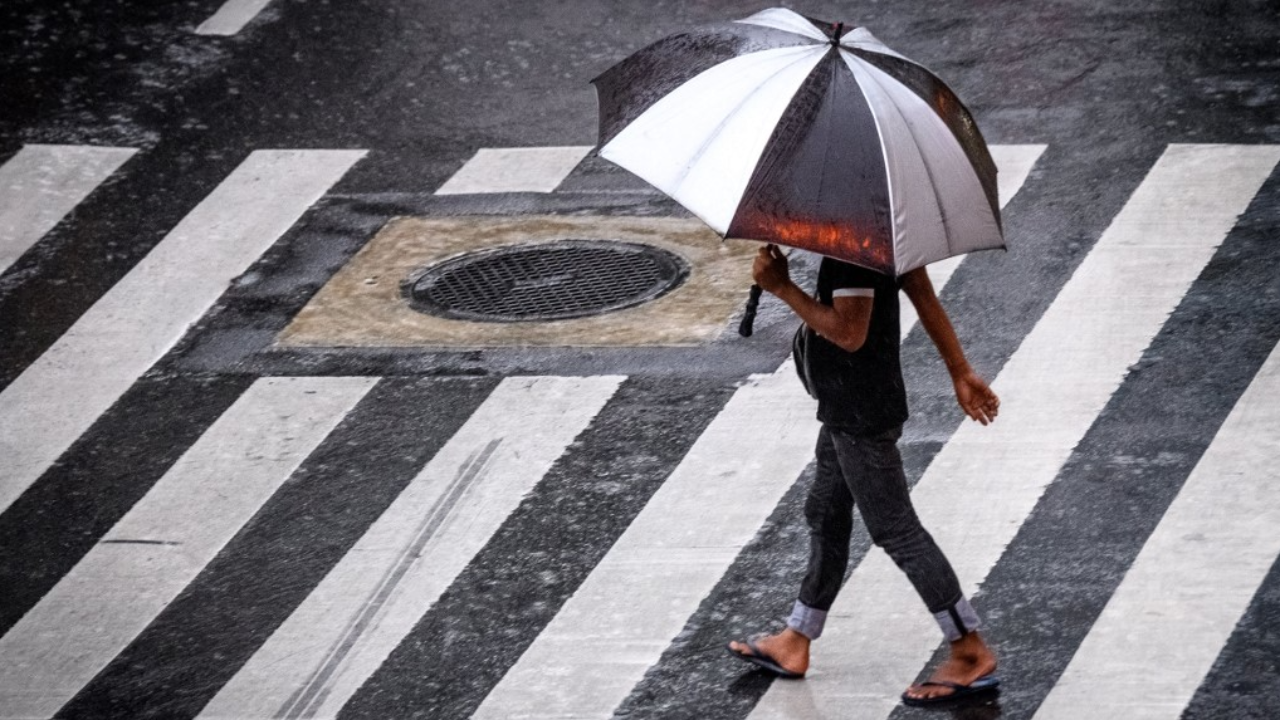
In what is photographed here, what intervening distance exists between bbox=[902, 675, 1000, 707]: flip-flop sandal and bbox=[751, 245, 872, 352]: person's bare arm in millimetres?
1125

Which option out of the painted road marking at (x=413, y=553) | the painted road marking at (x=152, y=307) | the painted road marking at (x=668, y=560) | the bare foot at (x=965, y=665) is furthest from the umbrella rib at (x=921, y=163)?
the painted road marking at (x=152, y=307)

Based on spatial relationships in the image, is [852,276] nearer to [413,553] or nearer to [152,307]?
[413,553]

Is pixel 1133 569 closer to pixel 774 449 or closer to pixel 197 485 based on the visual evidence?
pixel 774 449

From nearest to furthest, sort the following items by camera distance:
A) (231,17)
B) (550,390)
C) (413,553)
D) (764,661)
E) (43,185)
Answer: (764,661) < (413,553) < (550,390) < (43,185) < (231,17)

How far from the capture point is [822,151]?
A: 207 inches

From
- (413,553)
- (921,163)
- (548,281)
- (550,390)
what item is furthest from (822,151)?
(548,281)

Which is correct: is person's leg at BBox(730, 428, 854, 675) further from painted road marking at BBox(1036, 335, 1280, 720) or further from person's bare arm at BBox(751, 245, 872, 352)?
painted road marking at BBox(1036, 335, 1280, 720)

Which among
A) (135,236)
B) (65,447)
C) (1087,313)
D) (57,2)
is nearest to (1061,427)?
(1087,313)

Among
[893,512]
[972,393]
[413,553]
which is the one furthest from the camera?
[413,553]

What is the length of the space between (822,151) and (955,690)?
1.74m

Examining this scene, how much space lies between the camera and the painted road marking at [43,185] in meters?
10.1

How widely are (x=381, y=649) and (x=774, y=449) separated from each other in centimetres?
185

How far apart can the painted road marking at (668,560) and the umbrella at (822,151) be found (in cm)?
175

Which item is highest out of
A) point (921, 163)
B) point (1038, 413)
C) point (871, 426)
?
point (921, 163)
